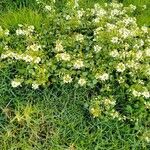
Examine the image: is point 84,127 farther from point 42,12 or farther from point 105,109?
point 42,12

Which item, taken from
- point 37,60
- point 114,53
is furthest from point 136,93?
point 37,60

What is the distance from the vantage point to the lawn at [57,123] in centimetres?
410

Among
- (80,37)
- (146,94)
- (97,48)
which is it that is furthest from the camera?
(80,37)

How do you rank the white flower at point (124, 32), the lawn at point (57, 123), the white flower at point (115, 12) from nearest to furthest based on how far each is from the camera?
the lawn at point (57, 123)
the white flower at point (124, 32)
the white flower at point (115, 12)

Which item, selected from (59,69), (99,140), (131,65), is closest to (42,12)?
(59,69)

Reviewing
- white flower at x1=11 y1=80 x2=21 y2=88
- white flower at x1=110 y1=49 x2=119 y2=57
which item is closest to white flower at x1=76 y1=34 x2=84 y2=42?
white flower at x1=110 y1=49 x2=119 y2=57

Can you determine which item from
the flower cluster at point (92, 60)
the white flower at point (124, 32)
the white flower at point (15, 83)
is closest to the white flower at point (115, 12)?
the flower cluster at point (92, 60)

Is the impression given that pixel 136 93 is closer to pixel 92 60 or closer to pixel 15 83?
pixel 92 60

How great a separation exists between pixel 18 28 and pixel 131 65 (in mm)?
1169

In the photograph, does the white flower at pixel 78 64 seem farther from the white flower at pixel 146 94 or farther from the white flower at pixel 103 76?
the white flower at pixel 146 94

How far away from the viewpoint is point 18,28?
4.61 m

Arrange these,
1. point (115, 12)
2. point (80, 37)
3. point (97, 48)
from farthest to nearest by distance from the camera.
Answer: point (115, 12)
point (80, 37)
point (97, 48)

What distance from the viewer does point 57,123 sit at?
13.7 ft

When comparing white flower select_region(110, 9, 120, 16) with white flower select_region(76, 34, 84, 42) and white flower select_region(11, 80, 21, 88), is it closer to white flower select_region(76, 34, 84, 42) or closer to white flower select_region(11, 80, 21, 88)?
white flower select_region(76, 34, 84, 42)
